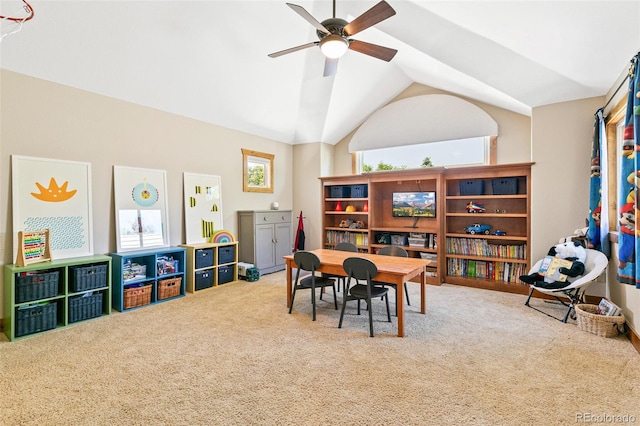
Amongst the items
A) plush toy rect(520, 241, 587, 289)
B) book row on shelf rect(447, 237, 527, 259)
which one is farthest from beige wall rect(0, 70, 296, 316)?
plush toy rect(520, 241, 587, 289)

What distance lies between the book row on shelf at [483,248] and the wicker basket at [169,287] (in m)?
4.22

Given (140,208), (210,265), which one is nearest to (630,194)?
(210,265)

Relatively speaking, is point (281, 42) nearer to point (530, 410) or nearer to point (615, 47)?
point (615, 47)

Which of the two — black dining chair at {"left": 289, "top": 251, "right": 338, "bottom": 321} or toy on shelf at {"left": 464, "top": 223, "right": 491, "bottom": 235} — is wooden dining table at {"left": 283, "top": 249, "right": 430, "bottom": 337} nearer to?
black dining chair at {"left": 289, "top": 251, "right": 338, "bottom": 321}

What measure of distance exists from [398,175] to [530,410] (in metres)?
3.95

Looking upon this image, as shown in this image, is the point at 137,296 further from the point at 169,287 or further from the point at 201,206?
the point at 201,206

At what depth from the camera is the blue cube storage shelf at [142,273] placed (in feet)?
12.3

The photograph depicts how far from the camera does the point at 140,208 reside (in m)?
4.24

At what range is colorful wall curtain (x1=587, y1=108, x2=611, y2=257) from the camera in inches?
137

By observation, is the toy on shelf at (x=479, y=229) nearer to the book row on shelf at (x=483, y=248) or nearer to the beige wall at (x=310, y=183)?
the book row on shelf at (x=483, y=248)

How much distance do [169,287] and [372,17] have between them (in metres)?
3.95

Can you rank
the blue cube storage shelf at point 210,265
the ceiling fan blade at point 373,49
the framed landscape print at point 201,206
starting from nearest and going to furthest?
the ceiling fan blade at point 373,49, the blue cube storage shelf at point 210,265, the framed landscape print at point 201,206

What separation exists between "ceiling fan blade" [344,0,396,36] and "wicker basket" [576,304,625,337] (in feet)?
11.1

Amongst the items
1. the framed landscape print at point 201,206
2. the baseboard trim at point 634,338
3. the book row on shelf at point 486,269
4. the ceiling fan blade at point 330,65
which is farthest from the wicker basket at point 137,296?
the baseboard trim at point 634,338
